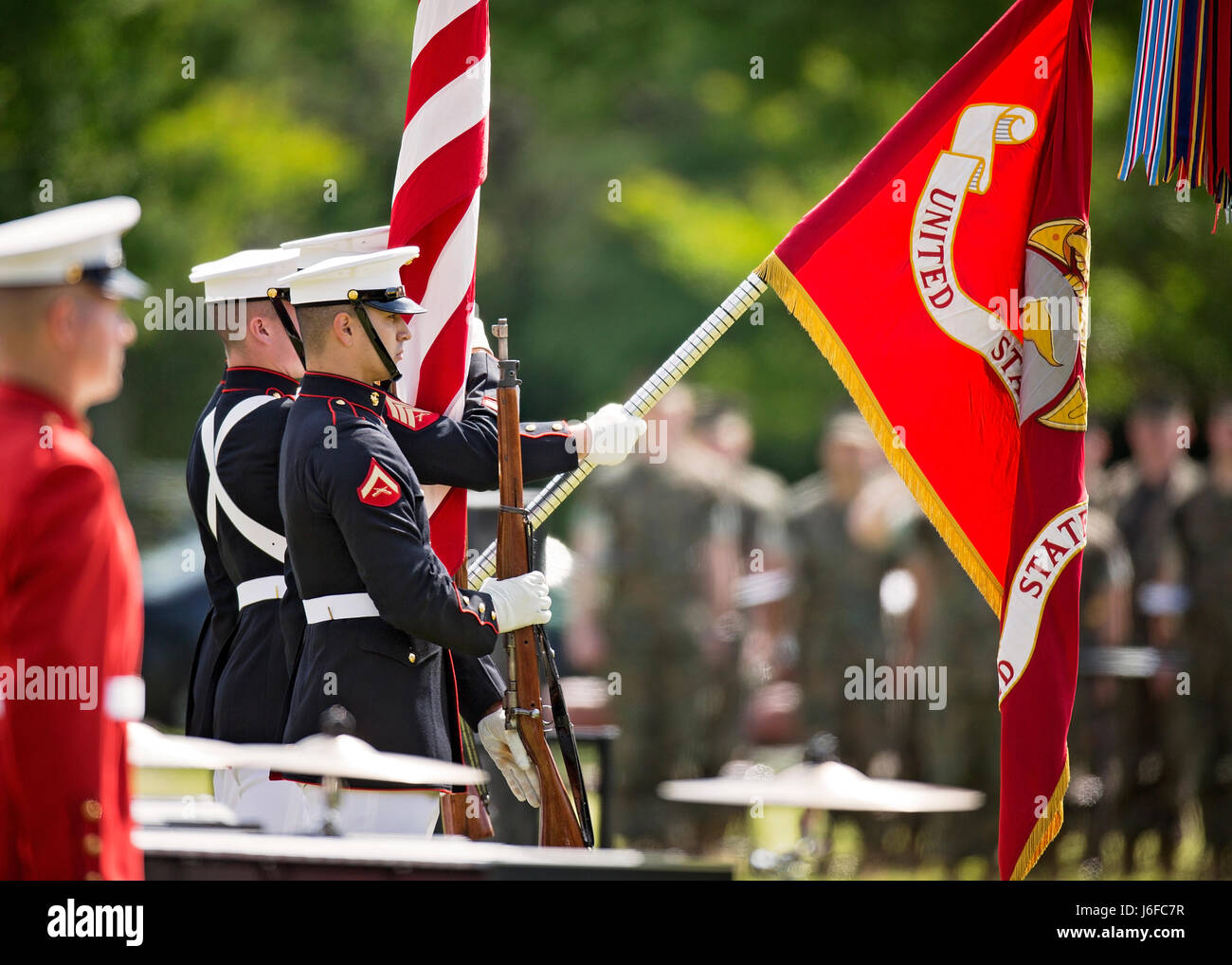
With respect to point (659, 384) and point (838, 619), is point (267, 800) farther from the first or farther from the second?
point (838, 619)

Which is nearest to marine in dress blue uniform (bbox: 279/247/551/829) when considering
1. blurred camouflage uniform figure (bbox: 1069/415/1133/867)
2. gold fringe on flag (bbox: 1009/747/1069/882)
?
gold fringe on flag (bbox: 1009/747/1069/882)

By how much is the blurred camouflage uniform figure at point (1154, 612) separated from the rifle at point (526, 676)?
572 centimetres

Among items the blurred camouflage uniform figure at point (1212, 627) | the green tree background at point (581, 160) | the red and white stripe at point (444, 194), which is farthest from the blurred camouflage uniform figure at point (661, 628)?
the green tree background at point (581, 160)

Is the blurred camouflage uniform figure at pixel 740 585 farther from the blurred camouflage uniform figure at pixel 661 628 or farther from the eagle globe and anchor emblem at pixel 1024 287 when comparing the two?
the eagle globe and anchor emblem at pixel 1024 287

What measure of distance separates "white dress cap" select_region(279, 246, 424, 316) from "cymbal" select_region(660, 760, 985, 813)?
4.66ft

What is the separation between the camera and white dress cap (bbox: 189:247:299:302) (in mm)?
4832

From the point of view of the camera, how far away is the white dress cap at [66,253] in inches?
113

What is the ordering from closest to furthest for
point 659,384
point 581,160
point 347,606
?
1. point 347,606
2. point 659,384
3. point 581,160

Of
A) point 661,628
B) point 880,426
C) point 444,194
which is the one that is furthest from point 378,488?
point 661,628

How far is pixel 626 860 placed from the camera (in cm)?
321

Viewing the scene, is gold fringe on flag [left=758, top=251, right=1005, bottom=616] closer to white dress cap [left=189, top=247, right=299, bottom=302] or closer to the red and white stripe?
the red and white stripe

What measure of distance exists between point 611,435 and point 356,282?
0.80 metres

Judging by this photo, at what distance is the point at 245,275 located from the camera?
484 cm
